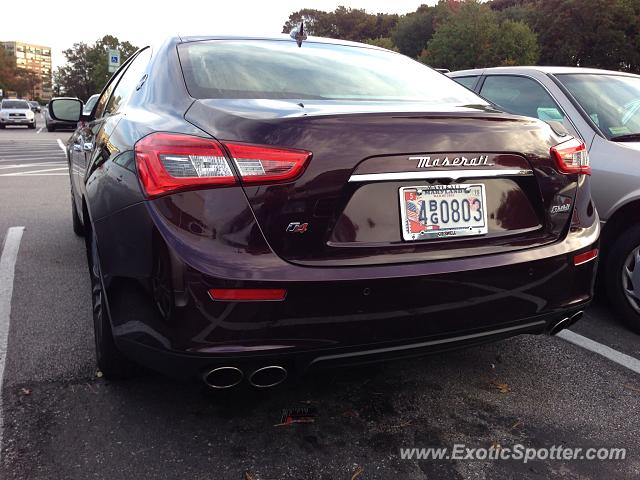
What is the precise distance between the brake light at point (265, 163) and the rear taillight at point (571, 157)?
1123mm

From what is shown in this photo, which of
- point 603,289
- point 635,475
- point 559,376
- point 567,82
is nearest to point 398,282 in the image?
point 635,475

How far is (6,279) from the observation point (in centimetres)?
427

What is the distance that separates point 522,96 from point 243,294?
3449 millimetres

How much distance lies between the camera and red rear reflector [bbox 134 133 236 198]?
6.23 feet

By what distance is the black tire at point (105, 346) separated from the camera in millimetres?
2488

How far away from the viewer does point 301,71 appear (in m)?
2.69

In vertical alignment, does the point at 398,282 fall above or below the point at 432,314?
above

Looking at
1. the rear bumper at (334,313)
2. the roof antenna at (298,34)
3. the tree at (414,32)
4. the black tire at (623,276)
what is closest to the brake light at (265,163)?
the rear bumper at (334,313)

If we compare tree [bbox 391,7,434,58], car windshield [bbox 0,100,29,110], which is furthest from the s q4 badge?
tree [bbox 391,7,434,58]

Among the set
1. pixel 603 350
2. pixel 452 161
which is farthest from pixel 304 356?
pixel 603 350

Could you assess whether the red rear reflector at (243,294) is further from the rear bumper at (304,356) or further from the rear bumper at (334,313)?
the rear bumper at (304,356)

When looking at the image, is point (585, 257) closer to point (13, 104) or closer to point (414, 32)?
point (13, 104)

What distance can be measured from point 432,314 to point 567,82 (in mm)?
2945

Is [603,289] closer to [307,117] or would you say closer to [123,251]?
[307,117]
